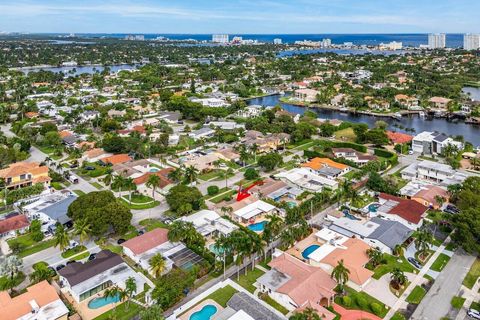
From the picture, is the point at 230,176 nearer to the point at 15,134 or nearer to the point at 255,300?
the point at 255,300

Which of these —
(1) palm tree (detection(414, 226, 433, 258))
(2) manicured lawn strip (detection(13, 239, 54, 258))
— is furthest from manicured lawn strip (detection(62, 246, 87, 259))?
(1) palm tree (detection(414, 226, 433, 258))

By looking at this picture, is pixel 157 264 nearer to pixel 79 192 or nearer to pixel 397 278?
pixel 397 278

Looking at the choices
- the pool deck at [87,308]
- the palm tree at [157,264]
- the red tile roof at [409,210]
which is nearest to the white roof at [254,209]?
the palm tree at [157,264]

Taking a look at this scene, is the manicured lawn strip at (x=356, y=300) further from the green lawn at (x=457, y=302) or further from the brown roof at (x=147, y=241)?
the brown roof at (x=147, y=241)

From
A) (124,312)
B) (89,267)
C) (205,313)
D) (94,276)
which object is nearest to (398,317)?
(205,313)

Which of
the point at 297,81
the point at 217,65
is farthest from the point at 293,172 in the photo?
the point at 217,65

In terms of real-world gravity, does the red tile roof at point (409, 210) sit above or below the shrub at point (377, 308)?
above
